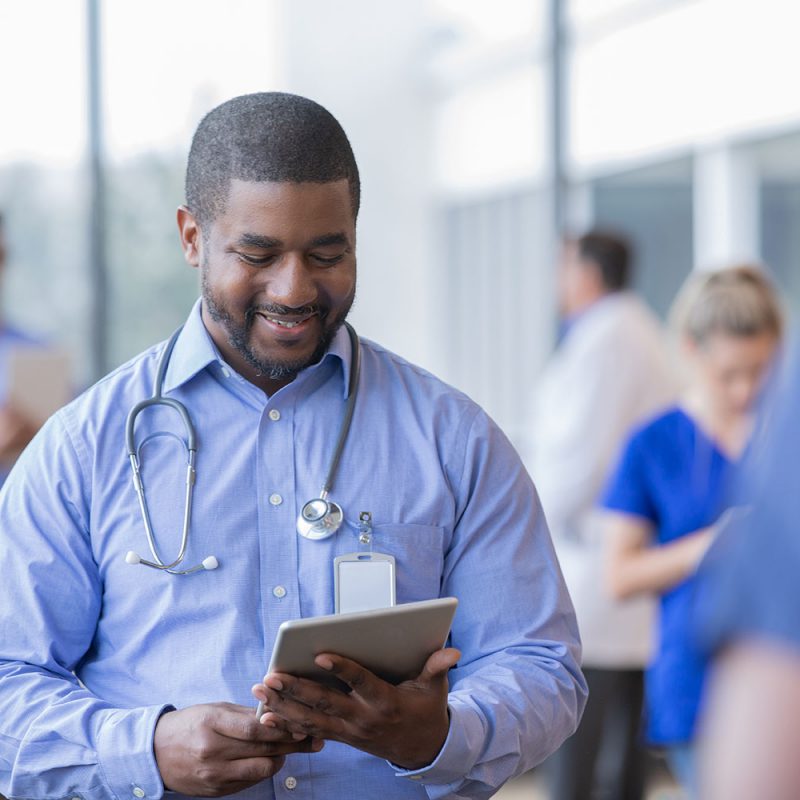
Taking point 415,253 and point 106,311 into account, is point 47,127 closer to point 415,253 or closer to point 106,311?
point 106,311

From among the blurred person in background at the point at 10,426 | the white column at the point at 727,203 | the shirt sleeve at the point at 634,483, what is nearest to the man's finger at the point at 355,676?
the shirt sleeve at the point at 634,483

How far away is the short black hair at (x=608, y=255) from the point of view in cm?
398

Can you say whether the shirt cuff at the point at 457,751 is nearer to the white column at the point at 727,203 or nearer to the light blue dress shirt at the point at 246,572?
the light blue dress shirt at the point at 246,572

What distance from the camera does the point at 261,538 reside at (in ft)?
5.08

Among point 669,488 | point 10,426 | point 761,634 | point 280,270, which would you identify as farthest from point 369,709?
point 10,426

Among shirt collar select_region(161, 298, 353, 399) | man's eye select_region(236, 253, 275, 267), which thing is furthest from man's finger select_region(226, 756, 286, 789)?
man's eye select_region(236, 253, 275, 267)

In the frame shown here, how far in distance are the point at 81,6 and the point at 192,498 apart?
3.16 m

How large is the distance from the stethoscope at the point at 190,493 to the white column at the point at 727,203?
3.29 metres

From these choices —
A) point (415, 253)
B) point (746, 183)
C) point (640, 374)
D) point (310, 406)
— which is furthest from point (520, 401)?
point (310, 406)

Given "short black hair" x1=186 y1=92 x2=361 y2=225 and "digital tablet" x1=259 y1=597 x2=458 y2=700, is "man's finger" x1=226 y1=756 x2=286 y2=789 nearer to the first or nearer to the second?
"digital tablet" x1=259 y1=597 x2=458 y2=700

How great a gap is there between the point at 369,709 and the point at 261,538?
26cm

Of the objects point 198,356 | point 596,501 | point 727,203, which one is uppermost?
point 727,203

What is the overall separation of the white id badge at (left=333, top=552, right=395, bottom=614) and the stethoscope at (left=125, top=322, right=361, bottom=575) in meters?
0.04

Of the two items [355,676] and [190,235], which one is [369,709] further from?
[190,235]
